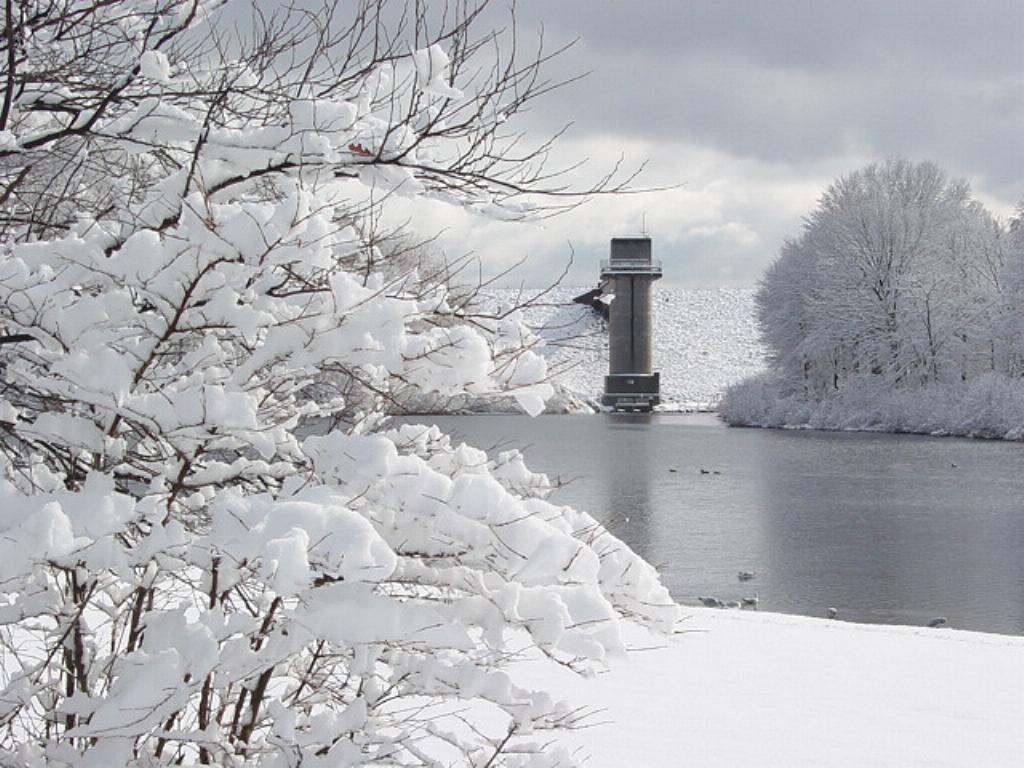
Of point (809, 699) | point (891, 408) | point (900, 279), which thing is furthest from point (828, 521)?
point (900, 279)

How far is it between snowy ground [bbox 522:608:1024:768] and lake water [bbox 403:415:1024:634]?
4.16 ft

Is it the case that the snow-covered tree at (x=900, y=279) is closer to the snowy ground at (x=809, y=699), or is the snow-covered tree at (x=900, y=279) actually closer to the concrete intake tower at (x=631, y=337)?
the concrete intake tower at (x=631, y=337)

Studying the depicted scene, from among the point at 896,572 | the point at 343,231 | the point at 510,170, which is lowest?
the point at 896,572

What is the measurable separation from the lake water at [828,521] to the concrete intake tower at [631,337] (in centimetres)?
2796

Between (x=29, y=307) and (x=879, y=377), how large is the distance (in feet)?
117

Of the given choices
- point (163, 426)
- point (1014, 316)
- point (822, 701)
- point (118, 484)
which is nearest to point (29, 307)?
point (163, 426)

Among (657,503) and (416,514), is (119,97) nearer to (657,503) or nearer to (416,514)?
(416,514)

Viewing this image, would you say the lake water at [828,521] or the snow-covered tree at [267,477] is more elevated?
the snow-covered tree at [267,477]

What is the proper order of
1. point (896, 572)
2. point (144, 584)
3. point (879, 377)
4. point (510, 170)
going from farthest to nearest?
point (879, 377) → point (896, 572) → point (510, 170) → point (144, 584)

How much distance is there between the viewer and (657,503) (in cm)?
1537

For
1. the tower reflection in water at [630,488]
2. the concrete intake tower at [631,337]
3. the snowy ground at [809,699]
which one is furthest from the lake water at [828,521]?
the concrete intake tower at [631,337]

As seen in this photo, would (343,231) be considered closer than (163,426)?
No

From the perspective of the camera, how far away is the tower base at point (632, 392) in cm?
5438

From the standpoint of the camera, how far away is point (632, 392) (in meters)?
54.4
